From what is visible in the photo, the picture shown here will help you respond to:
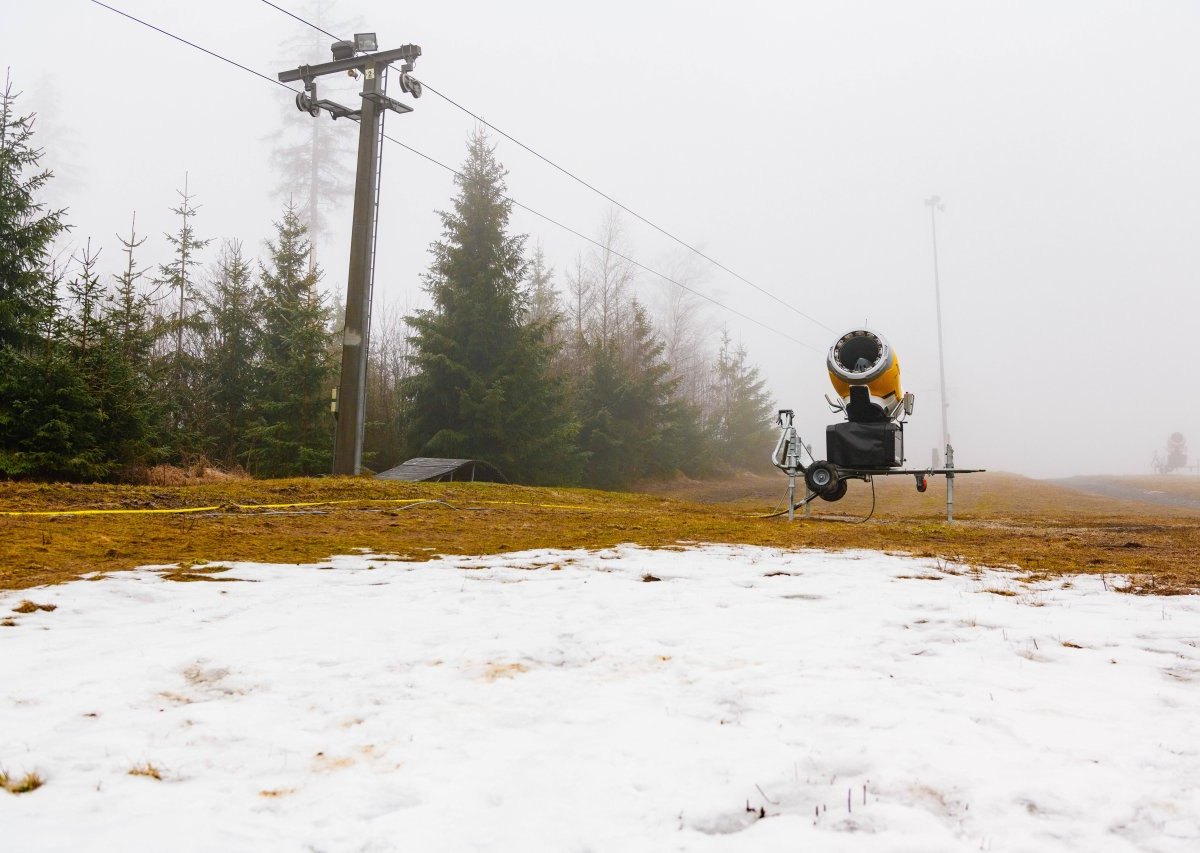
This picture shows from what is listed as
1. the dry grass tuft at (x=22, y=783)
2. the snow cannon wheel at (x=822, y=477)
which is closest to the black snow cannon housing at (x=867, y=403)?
the snow cannon wheel at (x=822, y=477)

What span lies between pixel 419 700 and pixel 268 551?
318 centimetres

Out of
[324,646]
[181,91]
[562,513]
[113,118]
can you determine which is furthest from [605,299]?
[113,118]

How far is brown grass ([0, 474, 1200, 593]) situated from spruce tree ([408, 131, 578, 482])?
7.38 meters

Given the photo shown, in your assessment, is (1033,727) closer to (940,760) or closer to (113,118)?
(940,760)

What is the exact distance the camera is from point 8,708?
1.95 metres

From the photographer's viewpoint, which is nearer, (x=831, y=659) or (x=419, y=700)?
(x=419, y=700)

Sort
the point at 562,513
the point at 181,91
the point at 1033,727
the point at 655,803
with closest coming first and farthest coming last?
the point at 655,803
the point at 1033,727
the point at 562,513
the point at 181,91

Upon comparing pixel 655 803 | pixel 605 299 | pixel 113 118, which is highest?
pixel 113 118

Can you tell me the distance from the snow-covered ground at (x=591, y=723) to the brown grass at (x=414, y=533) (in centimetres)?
105

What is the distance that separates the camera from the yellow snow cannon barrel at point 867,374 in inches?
327

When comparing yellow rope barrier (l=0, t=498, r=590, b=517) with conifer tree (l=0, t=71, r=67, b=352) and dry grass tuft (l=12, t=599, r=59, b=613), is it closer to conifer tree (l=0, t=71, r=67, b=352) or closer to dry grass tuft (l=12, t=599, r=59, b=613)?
dry grass tuft (l=12, t=599, r=59, b=613)

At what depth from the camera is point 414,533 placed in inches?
251

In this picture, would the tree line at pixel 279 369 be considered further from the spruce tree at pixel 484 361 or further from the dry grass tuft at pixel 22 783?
the dry grass tuft at pixel 22 783

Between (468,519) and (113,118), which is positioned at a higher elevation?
(113,118)
